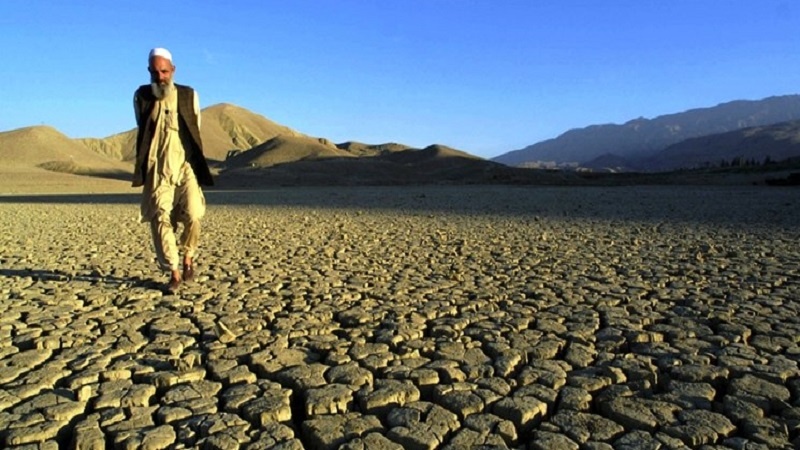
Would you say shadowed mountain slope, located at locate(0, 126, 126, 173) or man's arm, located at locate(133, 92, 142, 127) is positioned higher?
shadowed mountain slope, located at locate(0, 126, 126, 173)

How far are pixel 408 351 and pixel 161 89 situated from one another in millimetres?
2525

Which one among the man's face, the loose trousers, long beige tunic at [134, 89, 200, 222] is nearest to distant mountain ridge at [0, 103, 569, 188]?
the loose trousers

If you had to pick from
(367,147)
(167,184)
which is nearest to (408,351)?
(167,184)

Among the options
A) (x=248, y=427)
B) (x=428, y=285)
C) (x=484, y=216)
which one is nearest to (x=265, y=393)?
(x=248, y=427)

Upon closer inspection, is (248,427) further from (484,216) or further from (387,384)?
(484,216)

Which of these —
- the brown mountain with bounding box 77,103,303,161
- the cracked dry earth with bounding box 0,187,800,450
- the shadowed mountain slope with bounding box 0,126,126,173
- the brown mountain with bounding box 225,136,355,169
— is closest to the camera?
the cracked dry earth with bounding box 0,187,800,450

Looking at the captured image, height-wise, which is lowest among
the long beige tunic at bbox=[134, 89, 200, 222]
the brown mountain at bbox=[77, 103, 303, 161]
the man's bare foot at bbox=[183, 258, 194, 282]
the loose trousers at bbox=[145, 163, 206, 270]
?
the man's bare foot at bbox=[183, 258, 194, 282]

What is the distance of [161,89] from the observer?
4.05 m

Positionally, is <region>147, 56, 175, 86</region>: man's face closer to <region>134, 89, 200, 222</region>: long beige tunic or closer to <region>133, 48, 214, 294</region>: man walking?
<region>133, 48, 214, 294</region>: man walking

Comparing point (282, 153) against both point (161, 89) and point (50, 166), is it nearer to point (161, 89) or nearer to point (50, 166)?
point (50, 166)

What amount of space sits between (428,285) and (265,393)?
87.0 inches

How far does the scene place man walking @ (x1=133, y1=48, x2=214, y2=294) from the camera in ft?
13.5

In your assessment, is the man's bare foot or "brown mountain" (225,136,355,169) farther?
"brown mountain" (225,136,355,169)

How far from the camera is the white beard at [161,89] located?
13.2ft
